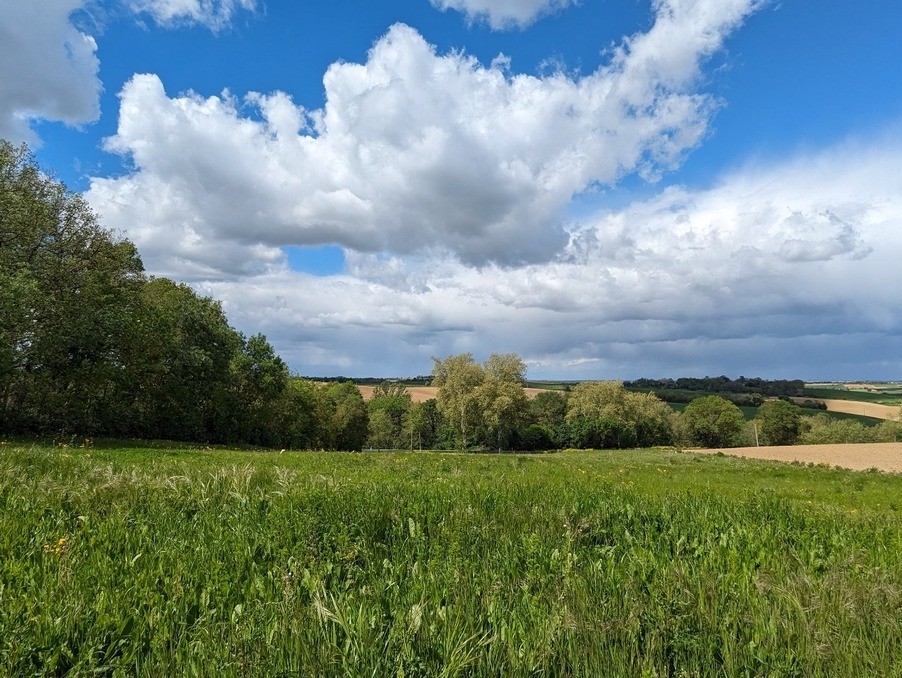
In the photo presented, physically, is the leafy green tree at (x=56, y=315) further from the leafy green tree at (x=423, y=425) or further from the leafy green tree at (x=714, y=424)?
the leafy green tree at (x=714, y=424)

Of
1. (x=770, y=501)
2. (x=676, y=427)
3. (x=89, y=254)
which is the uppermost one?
(x=89, y=254)

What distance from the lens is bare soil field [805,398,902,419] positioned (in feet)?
356

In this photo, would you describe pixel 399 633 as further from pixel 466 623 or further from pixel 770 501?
pixel 770 501

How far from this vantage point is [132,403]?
37.8m

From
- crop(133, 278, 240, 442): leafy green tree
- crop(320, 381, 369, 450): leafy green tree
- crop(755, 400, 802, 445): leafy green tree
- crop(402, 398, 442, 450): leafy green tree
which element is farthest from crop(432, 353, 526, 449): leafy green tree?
crop(755, 400, 802, 445): leafy green tree

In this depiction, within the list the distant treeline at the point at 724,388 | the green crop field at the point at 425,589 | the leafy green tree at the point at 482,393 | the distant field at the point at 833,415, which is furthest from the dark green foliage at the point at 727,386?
the green crop field at the point at 425,589

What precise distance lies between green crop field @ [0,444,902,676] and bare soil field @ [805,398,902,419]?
123982 mm

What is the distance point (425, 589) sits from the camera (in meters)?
4.01

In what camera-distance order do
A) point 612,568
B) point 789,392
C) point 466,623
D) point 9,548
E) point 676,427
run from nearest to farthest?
point 466,623 → point 612,568 → point 9,548 → point 676,427 → point 789,392

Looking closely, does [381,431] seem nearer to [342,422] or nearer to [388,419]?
[388,419]

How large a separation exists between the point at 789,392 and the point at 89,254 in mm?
179166

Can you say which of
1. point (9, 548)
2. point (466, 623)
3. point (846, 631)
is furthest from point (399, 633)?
point (9, 548)

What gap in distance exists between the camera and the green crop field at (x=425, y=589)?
10.2 ft

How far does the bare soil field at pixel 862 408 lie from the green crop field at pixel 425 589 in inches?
4881
